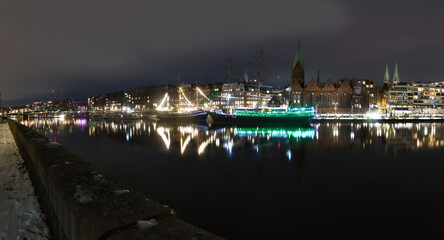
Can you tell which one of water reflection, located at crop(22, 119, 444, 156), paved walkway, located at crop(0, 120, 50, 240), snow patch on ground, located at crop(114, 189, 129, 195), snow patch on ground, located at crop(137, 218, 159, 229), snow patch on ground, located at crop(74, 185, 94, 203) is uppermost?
snow patch on ground, located at crop(74, 185, 94, 203)

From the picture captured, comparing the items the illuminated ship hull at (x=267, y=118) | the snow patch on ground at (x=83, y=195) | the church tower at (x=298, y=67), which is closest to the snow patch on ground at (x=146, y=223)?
the snow patch on ground at (x=83, y=195)

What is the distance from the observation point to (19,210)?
464cm

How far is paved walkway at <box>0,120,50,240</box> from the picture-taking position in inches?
149

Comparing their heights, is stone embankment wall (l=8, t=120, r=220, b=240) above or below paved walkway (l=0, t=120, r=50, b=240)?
above

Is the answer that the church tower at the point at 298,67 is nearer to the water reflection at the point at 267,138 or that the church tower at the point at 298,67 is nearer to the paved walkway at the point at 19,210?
the water reflection at the point at 267,138

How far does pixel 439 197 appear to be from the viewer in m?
6.75

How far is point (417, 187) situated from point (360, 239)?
15.6ft

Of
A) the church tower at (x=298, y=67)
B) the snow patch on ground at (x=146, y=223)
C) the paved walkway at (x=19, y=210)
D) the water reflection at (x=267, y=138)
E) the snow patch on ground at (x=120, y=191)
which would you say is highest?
the church tower at (x=298, y=67)

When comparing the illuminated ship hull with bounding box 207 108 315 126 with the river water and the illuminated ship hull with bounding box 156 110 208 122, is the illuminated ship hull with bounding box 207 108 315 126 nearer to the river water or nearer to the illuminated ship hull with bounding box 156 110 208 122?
the illuminated ship hull with bounding box 156 110 208 122

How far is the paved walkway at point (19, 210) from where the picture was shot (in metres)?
3.79

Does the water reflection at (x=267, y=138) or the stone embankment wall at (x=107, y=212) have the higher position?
the stone embankment wall at (x=107, y=212)

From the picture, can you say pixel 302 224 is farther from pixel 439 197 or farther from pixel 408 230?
pixel 439 197

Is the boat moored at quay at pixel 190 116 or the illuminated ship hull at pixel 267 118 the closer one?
the illuminated ship hull at pixel 267 118

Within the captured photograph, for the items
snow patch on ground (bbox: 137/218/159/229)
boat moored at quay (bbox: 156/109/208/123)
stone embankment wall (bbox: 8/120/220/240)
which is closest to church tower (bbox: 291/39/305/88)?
boat moored at quay (bbox: 156/109/208/123)
